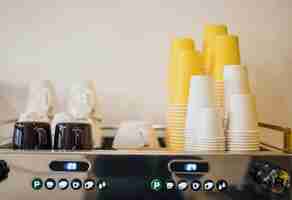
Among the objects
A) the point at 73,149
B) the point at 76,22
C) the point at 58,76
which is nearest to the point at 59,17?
the point at 76,22

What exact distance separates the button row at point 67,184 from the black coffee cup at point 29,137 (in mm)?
110

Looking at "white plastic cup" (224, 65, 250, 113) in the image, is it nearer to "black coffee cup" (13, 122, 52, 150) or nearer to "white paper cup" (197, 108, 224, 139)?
"white paper cup" (197, 108, 224, 139)

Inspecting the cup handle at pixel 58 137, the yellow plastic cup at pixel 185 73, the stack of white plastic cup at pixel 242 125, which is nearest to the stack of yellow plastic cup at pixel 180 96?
the yellow plastic cup at pixel 185 73

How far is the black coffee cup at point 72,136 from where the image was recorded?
744 millimetres

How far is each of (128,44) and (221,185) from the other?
22.6 inches

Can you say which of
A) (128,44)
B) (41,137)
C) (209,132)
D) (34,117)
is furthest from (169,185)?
(128,44)

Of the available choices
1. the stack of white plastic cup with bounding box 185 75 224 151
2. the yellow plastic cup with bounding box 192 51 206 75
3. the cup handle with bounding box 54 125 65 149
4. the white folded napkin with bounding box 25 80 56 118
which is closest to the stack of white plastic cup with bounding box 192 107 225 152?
the stack of white plastic cup with bounding box 185 75 224 151

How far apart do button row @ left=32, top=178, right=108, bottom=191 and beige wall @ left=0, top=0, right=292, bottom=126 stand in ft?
1.54

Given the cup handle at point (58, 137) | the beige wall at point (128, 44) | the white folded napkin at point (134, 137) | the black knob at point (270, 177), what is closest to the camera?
the black knob at point (270, 177)

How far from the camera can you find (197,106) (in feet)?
2.49

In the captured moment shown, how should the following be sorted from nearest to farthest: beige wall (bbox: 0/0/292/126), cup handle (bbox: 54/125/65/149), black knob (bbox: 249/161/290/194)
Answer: black knob (bbox: 249/161/290/194) → cup handle (bbox: 54/125/65/149) → beige wall (bbox: 0/0/292/126)

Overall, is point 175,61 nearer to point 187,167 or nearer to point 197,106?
point 197,106

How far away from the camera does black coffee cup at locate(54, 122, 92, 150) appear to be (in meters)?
0.74

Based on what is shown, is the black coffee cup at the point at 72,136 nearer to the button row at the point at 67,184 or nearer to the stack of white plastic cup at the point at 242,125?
the button row at the point at 67,184
